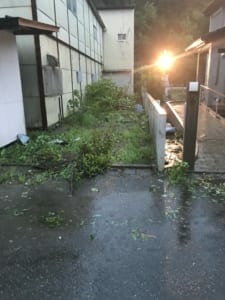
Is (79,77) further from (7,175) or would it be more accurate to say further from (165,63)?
(165,63)

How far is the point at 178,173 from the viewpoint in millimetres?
4480

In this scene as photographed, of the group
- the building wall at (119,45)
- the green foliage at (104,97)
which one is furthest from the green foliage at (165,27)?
the green foliage at (104,97)

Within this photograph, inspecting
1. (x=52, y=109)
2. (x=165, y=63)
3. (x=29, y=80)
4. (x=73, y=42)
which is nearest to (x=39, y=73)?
(x=29, y=80)

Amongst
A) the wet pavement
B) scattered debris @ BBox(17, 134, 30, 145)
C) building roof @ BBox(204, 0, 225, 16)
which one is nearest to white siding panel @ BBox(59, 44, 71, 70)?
scattered debris @ BBox(17, 134, 30, 145)

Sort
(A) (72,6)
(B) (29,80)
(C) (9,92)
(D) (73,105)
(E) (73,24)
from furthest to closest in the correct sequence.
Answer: (E) (73,24), (A) (72,6), (D) (73,105), (B) (29,80), (C) (9,92)

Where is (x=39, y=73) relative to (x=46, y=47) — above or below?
below

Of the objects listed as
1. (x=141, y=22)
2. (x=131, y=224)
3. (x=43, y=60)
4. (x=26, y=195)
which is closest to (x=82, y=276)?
(x=131, y=224)

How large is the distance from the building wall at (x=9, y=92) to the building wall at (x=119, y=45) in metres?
14.4

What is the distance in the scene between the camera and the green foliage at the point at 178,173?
14.2 ft

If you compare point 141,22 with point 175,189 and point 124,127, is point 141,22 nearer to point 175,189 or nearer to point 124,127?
point 124,127

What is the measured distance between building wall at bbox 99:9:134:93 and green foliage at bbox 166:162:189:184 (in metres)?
16.2

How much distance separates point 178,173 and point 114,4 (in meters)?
19.3

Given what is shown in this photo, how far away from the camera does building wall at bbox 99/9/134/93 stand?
2025 centimetres

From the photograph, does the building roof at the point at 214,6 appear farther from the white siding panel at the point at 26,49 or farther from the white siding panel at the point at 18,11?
the white siding panel at the point at 26,49
